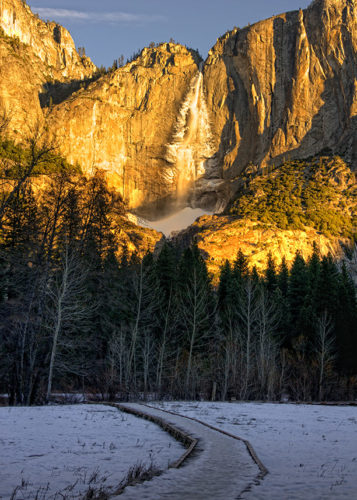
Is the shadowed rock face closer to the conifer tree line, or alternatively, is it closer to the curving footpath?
the conifer tree line

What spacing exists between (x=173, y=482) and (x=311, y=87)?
4388 inches

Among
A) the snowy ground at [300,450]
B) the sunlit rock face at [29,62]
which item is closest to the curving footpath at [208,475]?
the snowy ground at [300,450]

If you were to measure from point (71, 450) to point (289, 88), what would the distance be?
366ft

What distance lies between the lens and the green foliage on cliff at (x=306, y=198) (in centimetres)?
7850

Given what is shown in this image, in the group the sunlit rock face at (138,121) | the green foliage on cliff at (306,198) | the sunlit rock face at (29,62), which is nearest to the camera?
the green foliage on cliff at (306,198)

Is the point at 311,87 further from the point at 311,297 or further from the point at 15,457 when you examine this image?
the point at 15,457

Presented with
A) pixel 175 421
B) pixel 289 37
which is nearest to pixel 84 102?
pixel 289 37

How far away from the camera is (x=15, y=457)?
23.8 feet

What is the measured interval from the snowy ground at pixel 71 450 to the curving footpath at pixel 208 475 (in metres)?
0.61

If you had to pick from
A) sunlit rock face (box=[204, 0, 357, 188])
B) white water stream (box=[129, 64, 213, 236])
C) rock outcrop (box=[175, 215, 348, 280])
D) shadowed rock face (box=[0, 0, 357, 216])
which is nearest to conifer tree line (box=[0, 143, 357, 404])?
rock outcrop (box=[175, 215, 348, 280])

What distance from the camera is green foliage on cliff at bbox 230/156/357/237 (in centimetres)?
7850

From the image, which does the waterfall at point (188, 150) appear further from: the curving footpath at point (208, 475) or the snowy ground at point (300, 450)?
the curving footpath at point (208, 475)

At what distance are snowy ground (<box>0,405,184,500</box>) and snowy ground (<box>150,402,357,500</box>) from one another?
180cm

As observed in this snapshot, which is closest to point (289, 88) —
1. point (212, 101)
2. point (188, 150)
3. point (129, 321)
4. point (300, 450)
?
point (212, 101)
